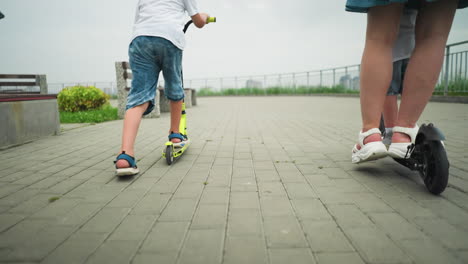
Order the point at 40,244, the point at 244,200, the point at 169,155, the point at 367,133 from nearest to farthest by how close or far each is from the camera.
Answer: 1. the point at 40,244
2. the point at 244,200
3. the point at 367,133
4. the point at 169,155

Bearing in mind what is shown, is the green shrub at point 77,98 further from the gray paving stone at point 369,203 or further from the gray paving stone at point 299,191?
the gray paving stone at point 369,203

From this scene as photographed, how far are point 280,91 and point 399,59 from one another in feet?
79.9

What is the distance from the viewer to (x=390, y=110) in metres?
2.52

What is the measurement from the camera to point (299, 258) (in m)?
1.18

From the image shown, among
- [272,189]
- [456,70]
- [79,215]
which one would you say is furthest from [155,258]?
[456,70]

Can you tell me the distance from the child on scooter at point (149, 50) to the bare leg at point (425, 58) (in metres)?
1.81

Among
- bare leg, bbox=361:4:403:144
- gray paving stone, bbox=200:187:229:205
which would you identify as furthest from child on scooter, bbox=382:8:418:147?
gray paving stone, bbox=200:187:229:205

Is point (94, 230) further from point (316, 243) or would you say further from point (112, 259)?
point (316, 243)

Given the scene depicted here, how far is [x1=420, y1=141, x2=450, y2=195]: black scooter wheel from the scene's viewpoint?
1.69m

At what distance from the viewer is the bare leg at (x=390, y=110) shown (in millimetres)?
2492

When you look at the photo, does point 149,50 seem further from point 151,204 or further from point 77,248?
point 77,248

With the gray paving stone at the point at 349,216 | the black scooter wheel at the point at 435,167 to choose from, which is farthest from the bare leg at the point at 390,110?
the gray paving stone at the point at 349,216

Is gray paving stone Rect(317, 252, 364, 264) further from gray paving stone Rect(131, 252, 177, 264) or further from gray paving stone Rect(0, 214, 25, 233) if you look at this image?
gray paving stone Rect(0, 214, 25, 233)

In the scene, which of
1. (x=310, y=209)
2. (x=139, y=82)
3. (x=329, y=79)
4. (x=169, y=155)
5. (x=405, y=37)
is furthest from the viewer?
(x=329, y=79)
